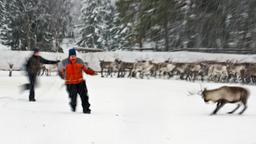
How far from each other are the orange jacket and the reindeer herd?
15.0 meters

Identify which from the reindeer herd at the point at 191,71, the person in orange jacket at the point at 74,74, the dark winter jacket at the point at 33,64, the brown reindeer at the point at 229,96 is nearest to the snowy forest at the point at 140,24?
the reindeer herd at the point at 191,71

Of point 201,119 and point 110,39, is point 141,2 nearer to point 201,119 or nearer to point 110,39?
point 110,39

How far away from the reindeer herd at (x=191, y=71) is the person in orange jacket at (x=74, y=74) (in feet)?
49.1

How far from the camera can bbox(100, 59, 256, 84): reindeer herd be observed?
2427cm

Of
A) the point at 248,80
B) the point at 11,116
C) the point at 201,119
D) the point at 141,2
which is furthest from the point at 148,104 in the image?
the point at 141,2

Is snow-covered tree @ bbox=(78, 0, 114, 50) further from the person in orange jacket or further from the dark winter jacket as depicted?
the person in orange jacket

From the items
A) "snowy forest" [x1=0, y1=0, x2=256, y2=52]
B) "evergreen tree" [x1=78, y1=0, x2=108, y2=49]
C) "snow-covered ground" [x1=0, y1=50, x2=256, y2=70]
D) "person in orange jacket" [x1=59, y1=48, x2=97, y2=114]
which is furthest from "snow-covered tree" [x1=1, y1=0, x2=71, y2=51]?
"person in orange jacket" [x1=59, y1=48, x2=97, y2=114]

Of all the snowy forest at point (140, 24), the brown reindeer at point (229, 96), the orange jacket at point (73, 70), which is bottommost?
the brown reindeer at point (229, 96)

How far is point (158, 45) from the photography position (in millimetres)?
41906

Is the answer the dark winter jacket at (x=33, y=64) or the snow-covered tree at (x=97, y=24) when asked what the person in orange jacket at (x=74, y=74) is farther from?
the snow-covered tree at (x=97, y=24)

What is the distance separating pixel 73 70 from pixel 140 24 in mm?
28255

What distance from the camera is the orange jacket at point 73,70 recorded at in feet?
34.4

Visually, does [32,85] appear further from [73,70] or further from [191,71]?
[191,71]

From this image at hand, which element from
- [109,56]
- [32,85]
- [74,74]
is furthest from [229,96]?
[109,56]
